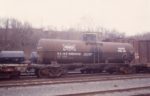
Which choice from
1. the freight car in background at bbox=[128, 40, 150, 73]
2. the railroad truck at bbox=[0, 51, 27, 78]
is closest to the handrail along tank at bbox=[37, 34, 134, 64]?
the freight car in background at bbox=[128, 40, 150, 73]

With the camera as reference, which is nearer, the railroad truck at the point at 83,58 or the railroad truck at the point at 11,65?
the railroad truck at the point at 11,65

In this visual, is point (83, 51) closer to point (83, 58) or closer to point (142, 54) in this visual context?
point (83, 58)

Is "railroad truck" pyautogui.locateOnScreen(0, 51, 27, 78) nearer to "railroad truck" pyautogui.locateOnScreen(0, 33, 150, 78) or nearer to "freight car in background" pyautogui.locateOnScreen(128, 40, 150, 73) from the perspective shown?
"railroad truck" pyautogui.locateOnScreen(0, 33, 150, 78)

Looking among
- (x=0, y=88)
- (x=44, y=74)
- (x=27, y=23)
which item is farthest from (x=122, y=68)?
(x=27, y=23)

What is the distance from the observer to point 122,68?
22.3 m

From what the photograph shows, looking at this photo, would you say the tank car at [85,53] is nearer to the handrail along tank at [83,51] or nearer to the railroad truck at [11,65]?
the handrail along tank at [83,51]

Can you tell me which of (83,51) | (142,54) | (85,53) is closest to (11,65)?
(83,51)

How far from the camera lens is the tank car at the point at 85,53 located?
64.8ft

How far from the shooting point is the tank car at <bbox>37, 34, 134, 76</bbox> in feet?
64.8

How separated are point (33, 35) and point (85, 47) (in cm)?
4105

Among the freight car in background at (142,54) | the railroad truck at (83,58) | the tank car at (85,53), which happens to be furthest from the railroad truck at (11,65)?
the freight car in background at (142,54)

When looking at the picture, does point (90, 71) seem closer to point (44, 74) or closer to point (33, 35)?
point (44, 74)

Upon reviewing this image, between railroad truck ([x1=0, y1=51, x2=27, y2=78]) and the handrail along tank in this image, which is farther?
the handrail along tank

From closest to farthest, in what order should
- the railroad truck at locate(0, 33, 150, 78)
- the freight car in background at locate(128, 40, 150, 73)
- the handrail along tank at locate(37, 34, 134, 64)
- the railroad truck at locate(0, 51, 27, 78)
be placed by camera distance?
the railroad truck at locate(0, 51, 27, 78)
the railroad truck at locate(0, 33, 150, 78)
the handrail along tank at locate(37, 34, 134, 64)
the freight car in background at locate(128, 40, 150, 73)
